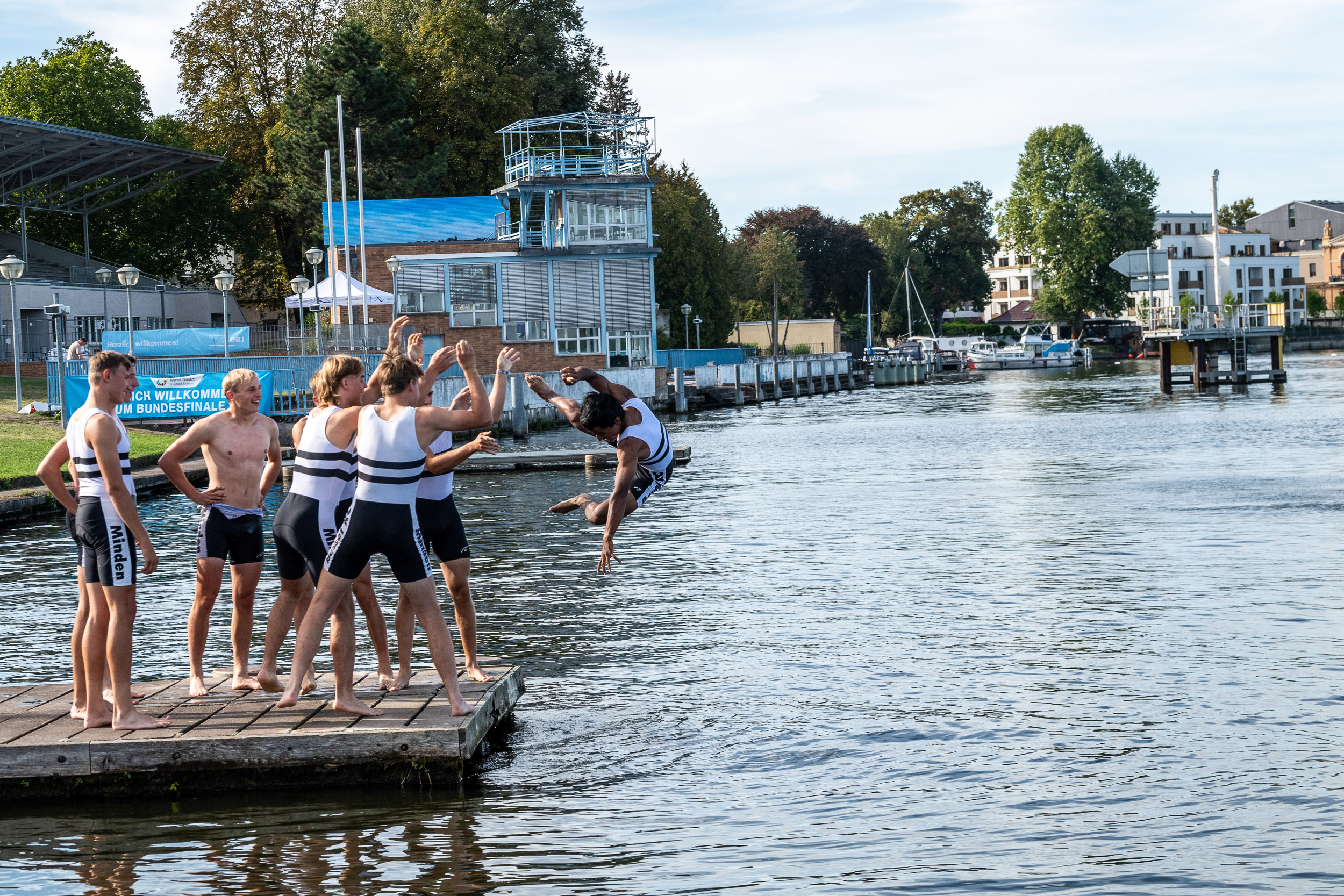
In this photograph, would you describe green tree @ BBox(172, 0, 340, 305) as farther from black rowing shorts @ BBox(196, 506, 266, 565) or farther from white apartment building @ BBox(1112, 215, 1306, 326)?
white apartment building @ BBox(1112, 215, 1306, 326)

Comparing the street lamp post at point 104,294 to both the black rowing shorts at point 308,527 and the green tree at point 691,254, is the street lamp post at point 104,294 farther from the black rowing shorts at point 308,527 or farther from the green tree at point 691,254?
the black rowing shorts at point 308,527

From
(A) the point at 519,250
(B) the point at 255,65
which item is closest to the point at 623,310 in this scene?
(A) the point at 519,250

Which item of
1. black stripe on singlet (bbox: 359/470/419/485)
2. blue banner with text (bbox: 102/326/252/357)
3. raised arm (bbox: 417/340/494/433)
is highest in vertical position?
blue banner with text (bbox: 102/326/252/357)

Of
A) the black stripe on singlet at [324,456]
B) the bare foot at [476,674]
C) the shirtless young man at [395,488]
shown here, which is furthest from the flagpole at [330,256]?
the shirtless young man at [395,488]

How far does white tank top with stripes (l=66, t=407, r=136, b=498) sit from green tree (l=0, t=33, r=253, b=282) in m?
71.8

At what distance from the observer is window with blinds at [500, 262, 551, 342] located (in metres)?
62.1

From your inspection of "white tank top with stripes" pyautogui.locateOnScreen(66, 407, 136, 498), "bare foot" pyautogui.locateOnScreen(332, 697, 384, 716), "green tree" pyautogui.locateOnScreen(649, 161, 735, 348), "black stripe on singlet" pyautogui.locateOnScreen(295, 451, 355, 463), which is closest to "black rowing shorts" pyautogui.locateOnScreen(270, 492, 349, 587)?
"black stripe on singlet" pyautogui.locateOnScreen(295, 451, 355, 463)

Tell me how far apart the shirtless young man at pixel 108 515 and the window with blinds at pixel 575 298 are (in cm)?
5368

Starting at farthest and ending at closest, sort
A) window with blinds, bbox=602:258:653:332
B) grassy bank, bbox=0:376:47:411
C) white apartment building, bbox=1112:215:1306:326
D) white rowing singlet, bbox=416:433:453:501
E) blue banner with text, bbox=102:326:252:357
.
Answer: white apartment building, bbox=1112:215:1306:326, window with blinds, bbox=602:258:653:332, grassy bank, bbox=0:376:47:411, blue banner with text, bbox=102:326:252:357, white rowing singlet, bbox=416:433:453:501

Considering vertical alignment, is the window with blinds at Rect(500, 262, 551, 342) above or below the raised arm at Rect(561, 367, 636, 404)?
above

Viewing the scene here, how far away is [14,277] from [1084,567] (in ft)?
90.3

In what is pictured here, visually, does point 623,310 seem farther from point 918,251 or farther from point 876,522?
point 918,251

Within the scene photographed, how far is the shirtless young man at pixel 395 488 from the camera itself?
842cm

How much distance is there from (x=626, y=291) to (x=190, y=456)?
53727mm
